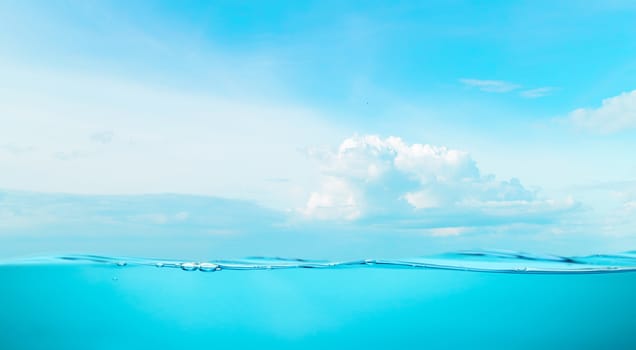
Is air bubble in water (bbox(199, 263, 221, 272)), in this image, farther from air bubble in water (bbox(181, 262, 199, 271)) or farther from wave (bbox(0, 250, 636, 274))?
air bubble in water (bbox(181, 262, 199, 271))

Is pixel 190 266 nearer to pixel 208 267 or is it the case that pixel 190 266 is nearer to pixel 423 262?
pixel 208 267

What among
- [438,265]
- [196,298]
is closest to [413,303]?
[438,265]

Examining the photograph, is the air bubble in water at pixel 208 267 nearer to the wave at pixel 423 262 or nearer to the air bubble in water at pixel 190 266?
the wave at pixel 423 262

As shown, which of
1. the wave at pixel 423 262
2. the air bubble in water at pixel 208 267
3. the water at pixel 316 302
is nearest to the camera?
the air bubble in water at pixel 208 267

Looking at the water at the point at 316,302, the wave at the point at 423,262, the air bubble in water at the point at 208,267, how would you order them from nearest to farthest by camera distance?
the air bubble in water at the point at 208,267 < the wave at the point at 423,262 < the water at the point at 316,302

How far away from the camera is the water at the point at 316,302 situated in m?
10.1

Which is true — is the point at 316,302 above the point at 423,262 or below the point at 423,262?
below

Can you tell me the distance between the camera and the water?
1011 centimetres

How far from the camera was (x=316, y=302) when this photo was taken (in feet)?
37.9

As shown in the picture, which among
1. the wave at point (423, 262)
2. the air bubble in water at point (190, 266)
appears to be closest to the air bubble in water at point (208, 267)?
the wave at point (423, 262)

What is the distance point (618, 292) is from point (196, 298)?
14.1 metres

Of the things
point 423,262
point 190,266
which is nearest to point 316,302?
point 423,262

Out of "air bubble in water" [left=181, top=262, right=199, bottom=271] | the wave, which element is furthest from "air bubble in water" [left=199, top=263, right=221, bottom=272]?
"air bubble in water" [left=181, top=262, right=199, bottom=271]

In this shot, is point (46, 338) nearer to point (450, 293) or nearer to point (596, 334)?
point (450, 293)
